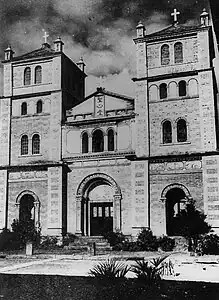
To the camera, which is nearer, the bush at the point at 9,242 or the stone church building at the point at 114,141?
the bush at the point at 9,242

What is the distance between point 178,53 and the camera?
2202 centimetres

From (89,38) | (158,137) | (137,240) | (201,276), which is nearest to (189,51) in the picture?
(158,137)

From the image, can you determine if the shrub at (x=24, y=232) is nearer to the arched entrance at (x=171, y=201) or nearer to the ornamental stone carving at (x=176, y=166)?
the arched entrance at (x=171, y=201)

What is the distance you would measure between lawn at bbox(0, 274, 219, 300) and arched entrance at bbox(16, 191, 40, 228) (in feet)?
44.7

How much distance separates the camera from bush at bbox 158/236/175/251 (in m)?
19.8

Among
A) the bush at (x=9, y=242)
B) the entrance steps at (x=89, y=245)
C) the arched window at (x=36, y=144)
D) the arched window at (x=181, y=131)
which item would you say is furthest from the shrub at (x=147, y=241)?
the arched window at (x=36, y=144)

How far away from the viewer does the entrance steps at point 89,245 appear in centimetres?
1889

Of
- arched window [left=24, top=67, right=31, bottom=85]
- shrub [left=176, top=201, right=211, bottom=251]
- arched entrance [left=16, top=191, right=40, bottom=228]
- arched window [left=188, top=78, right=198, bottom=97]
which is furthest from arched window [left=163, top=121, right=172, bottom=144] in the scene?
arched window [left=24, top=67, right=31, bottom=85]

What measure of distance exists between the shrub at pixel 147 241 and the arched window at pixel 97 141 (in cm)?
531

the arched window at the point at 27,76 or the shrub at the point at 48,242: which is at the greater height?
the arched window at the point at 27,76

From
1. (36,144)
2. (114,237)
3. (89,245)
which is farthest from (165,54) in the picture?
(89,245)

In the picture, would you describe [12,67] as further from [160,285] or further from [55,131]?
[160,285]

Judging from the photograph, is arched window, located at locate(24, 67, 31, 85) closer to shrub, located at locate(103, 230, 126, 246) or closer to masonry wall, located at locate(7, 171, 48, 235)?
masonry wall, located at locate(7, 171, 48, 235)

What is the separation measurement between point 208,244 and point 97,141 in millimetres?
8618
